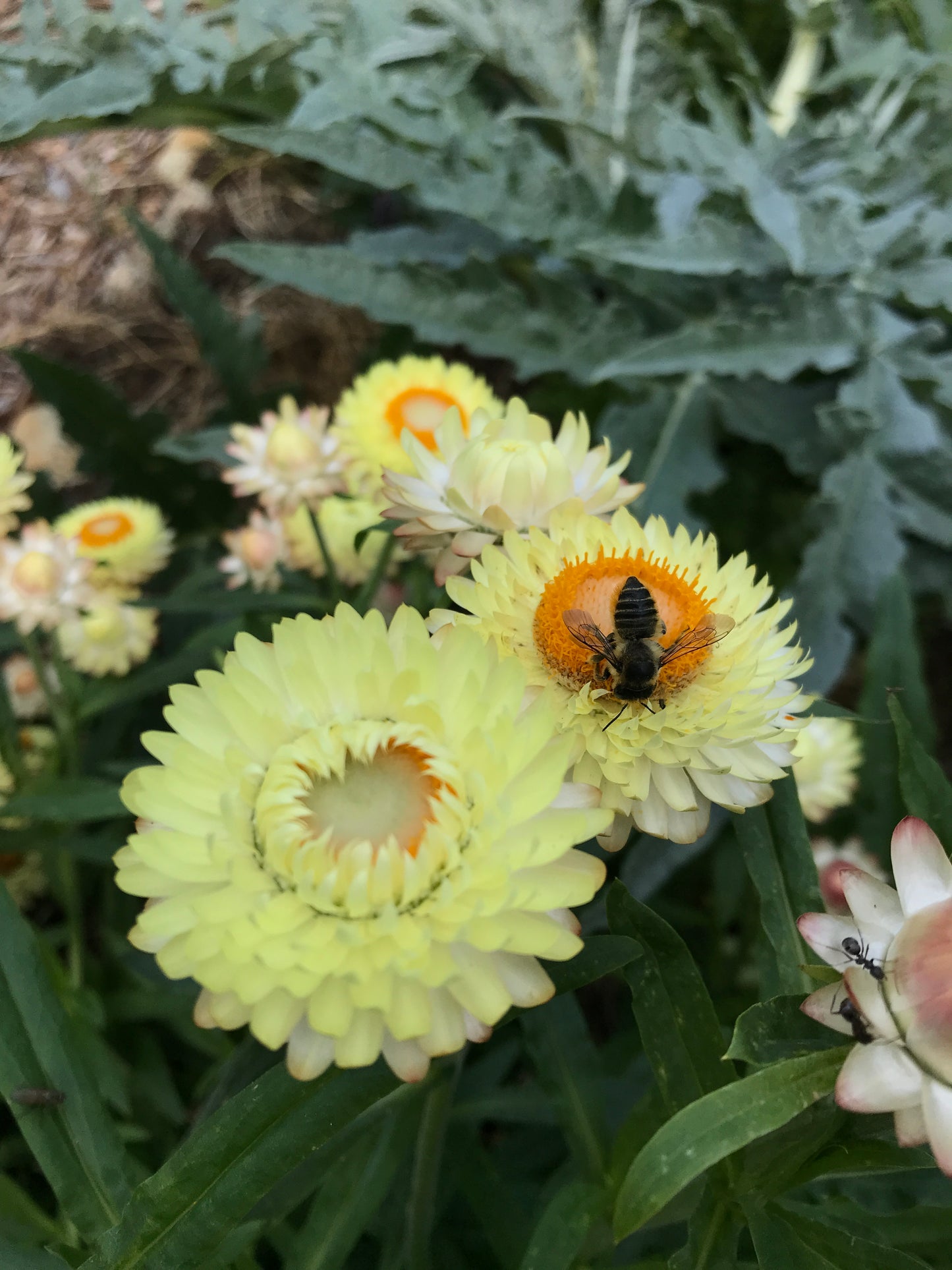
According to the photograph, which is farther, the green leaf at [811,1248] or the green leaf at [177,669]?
the green leaf at [177,669]

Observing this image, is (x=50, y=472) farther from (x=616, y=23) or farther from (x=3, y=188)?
(x=616, y=23)

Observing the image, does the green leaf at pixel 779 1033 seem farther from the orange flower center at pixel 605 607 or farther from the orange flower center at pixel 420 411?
the orange flower center at pixel 420 411

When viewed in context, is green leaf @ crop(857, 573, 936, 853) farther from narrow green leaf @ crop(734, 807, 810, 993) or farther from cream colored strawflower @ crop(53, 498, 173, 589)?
cream colored strawflower @ crop(53, 498, 173, 589)

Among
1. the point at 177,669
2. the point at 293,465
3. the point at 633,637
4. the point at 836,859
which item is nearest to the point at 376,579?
the point at 293,465

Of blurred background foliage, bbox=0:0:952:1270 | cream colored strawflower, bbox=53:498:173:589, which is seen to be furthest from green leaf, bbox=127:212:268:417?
cream colored strawflower, bbox=53:498:173:589

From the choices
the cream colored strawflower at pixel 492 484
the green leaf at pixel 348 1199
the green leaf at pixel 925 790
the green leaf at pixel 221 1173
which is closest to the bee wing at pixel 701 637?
the cream colored strawflower at pixel 492 484

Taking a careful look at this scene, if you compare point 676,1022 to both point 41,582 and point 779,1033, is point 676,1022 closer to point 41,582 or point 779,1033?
point 779,1033

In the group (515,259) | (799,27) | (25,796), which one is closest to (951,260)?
(799,27)
